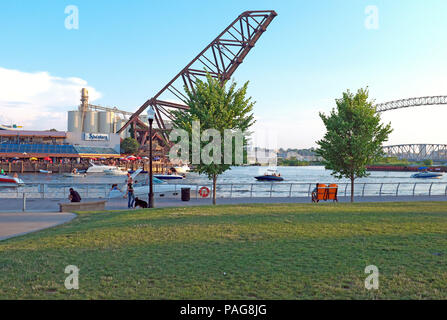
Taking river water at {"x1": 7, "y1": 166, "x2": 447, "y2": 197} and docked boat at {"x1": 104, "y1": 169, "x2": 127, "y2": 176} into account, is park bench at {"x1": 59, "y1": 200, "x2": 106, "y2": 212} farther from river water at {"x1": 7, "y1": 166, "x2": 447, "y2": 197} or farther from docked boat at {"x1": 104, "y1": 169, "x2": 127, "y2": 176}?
docked boat at {"x1": 104, "y1": 169, "x2": 127, "y2": 176}

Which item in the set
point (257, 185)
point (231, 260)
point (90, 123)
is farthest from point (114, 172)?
point (231, 260)

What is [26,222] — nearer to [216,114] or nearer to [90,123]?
[216,114]

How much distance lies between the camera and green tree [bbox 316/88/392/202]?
21.7 m

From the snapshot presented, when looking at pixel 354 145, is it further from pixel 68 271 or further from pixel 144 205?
pixel 68 271

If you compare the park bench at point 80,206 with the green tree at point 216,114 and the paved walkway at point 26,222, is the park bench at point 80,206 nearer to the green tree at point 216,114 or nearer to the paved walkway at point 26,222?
the paved walkway at point 26,222

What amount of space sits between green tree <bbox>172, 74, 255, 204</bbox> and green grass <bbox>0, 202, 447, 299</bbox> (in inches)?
349

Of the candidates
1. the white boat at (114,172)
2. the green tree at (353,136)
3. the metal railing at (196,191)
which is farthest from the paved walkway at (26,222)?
the white boat at (114,172)

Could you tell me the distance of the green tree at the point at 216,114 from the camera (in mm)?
19453

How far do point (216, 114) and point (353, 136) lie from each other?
8726 mm

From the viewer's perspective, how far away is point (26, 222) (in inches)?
487

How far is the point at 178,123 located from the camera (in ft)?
66.2

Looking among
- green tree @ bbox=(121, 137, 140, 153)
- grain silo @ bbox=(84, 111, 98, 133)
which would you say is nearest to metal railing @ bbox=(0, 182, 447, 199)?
green tree @ bbox=(121, 137, 140, 153)
